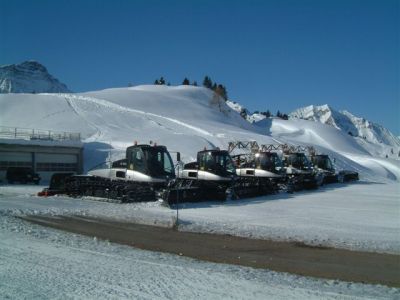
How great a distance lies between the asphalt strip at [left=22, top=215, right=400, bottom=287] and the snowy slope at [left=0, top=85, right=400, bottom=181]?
35.6 m

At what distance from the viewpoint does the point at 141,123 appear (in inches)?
2965

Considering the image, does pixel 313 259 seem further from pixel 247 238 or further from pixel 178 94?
pixel 178 94

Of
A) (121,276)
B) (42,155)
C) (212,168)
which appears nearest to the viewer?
(121,276)

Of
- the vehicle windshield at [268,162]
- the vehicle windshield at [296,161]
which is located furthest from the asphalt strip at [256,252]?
the vehicle windshield at [296,161]

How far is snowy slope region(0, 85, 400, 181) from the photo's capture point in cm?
5969

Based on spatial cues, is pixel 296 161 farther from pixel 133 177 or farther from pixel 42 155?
pixel 42 155

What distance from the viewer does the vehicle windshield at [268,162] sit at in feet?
107

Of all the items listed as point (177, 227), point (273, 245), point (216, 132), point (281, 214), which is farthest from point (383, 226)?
point (216, 132)

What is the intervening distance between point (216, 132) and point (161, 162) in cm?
5113

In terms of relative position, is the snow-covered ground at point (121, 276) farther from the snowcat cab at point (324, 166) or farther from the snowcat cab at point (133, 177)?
the snowcat cab at point (324, 166)

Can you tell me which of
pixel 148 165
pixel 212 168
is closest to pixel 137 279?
pixel 148 165

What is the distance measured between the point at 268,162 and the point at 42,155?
875 inches

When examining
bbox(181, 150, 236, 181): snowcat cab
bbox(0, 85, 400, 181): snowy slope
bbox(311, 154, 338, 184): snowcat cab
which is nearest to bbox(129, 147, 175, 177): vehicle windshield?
bbox(181, 150, 236, 181): snowcat cab

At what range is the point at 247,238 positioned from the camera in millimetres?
14453
